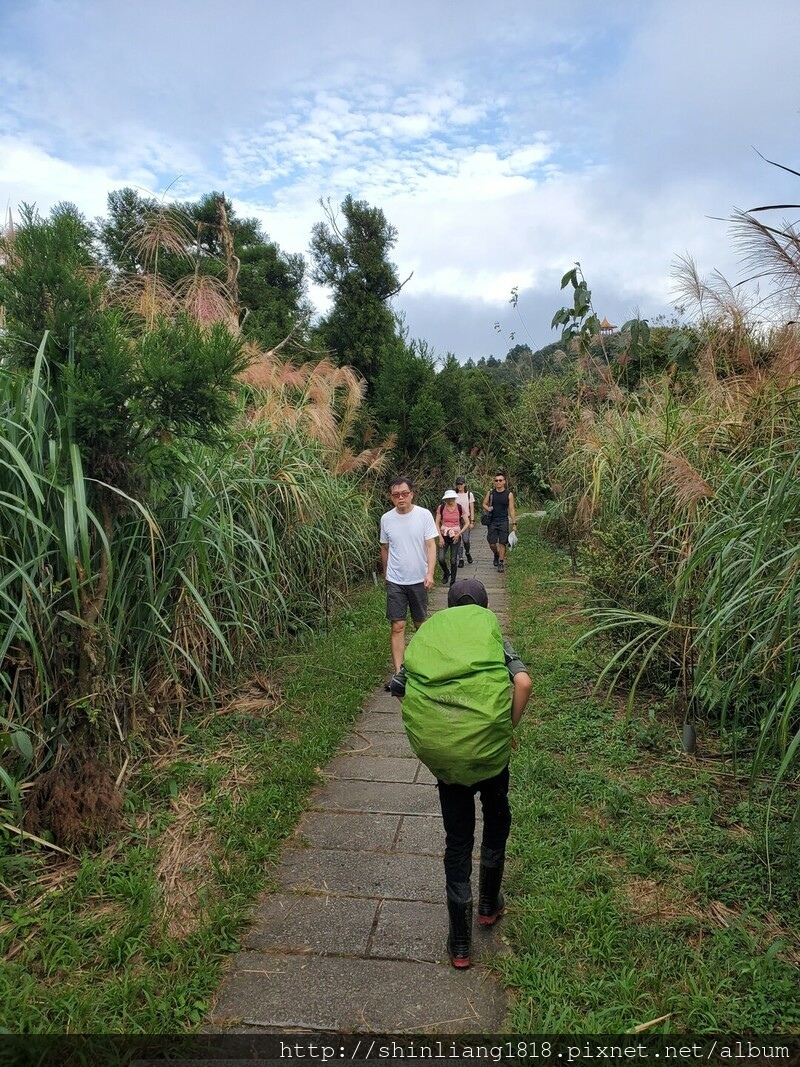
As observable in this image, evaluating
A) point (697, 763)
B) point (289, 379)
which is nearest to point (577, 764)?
point (697, 763)

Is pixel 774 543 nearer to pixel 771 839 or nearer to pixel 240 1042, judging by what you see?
pixel 771 839

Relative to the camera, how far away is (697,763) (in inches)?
149

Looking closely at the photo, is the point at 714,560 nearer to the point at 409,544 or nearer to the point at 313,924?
the point at 409,544

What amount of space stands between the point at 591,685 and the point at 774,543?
7.60 feet

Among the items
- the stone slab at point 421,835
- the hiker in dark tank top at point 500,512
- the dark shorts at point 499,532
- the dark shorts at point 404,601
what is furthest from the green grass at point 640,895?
the dark shorts at point 499,532

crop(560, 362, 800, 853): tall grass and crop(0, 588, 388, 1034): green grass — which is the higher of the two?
crop(560, 362, 800, 853): tall grass

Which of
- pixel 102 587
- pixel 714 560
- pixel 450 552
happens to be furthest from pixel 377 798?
pixel 450 552

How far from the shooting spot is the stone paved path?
2221 mm

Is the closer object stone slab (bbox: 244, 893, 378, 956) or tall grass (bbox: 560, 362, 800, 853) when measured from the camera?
stone slab (bbox: 244, 893, 378, 956)

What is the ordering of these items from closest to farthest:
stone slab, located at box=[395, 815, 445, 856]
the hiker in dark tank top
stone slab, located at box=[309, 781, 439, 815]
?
stone slab, located at box=[395, 815, 445, 856] → stone slab, located at box=[309, 781, 439, 815] → the hiker in dark tank top

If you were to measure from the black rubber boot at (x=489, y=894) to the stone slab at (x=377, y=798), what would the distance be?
3.06 ft

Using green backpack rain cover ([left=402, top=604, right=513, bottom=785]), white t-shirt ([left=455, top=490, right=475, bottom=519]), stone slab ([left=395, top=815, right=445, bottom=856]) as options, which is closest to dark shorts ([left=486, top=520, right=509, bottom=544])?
white t-shirt ([left=455, top=490, right=475, bottom=519])

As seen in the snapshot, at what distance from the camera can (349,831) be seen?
3.39 m

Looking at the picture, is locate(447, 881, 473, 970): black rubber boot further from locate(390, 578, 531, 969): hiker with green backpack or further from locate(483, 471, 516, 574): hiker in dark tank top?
locate(483, 471, 516, 574): hiker in dark tank top
